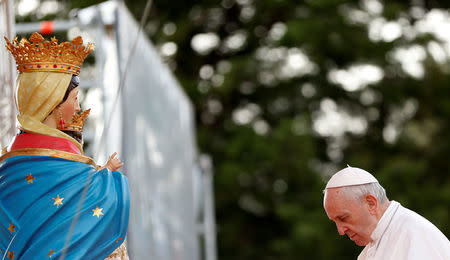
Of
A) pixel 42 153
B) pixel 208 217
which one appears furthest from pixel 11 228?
pixel 208 217

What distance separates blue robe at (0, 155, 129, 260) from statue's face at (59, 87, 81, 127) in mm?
158

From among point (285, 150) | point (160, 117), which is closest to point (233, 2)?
point (285, 150)

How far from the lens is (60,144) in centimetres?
278

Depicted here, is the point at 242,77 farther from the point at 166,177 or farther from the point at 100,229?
the point at 100,229

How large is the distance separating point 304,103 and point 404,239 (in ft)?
35.1

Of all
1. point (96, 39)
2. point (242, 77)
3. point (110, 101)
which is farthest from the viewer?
point (242, 77)

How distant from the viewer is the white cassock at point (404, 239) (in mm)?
2607

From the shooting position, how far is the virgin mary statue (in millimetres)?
2625

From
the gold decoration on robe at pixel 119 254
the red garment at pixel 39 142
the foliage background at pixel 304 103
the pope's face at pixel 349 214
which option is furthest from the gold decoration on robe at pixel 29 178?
the foliage background at pixel 304 103

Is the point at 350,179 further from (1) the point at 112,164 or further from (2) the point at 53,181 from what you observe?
(2) the point at 53,181

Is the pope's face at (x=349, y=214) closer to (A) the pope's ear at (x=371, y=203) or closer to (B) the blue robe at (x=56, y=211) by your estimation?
(A) the pope's ear at (x=371, y=203)

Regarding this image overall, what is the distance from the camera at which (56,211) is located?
8.66 ft

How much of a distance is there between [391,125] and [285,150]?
7.44ft

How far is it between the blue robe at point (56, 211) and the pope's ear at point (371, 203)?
801mm
